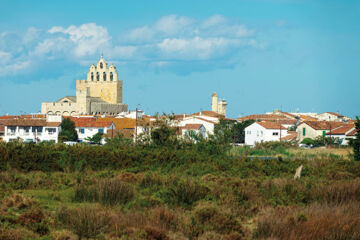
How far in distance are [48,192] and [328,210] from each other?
23.4 feet

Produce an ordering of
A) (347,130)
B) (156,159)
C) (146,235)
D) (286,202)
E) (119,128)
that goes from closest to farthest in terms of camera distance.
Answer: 1. (146,235)
2. (286,202)
3. (156,159)
4. (347,130)
5. (119,128)

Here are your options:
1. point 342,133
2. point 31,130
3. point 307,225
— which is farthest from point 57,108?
point 307,225

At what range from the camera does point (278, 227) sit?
9.05m

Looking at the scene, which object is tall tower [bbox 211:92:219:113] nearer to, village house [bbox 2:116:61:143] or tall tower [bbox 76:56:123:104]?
tall tower [bbox 76:56:123:104]

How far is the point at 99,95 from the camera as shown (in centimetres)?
12006

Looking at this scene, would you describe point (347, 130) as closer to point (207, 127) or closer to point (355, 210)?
point (207, 127)

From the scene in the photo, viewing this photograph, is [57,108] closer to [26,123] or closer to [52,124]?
[26,123]

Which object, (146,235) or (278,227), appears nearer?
(146,235)

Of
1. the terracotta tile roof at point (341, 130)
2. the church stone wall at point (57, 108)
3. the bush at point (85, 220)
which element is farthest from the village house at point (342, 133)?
the church stone wall at point (57, 108)

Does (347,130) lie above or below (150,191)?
above

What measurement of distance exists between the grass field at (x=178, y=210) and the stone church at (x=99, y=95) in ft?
300

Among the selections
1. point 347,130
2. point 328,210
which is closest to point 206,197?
point 328,210

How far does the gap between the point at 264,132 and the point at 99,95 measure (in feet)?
201

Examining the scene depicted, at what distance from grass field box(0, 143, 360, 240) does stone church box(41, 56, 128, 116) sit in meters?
91.4
